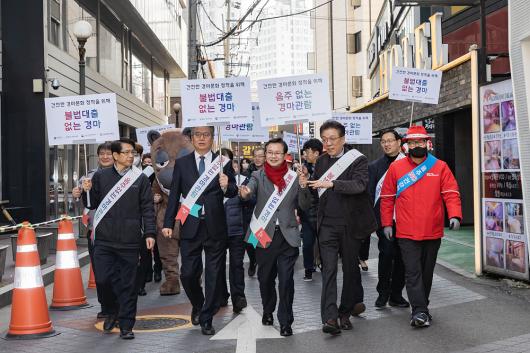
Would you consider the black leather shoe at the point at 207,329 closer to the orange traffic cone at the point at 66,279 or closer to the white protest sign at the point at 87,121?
the orange traffic cone at the point at 66,279

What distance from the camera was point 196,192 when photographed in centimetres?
755

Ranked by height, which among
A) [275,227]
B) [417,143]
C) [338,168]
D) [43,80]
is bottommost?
[275,227]

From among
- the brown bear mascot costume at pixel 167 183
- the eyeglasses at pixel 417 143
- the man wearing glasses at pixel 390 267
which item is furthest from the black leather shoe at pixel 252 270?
the eyeglasses at pixel 417 143

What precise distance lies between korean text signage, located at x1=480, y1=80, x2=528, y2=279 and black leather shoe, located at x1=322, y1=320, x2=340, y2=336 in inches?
130

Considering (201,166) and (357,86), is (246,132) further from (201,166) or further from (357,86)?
(357,86)

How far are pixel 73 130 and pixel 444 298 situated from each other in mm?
4720

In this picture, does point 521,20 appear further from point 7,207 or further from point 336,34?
point 336,34

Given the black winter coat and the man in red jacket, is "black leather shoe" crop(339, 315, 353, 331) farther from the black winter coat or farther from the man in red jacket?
the black winter coat

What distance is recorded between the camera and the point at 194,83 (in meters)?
7.93

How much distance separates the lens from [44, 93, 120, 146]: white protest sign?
8.75 m

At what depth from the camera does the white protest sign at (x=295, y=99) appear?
7.91 metres

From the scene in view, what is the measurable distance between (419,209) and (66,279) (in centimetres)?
422

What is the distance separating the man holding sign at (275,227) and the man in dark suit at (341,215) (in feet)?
0.88

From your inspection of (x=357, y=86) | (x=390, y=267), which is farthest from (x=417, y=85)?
(x=357, y=86)
